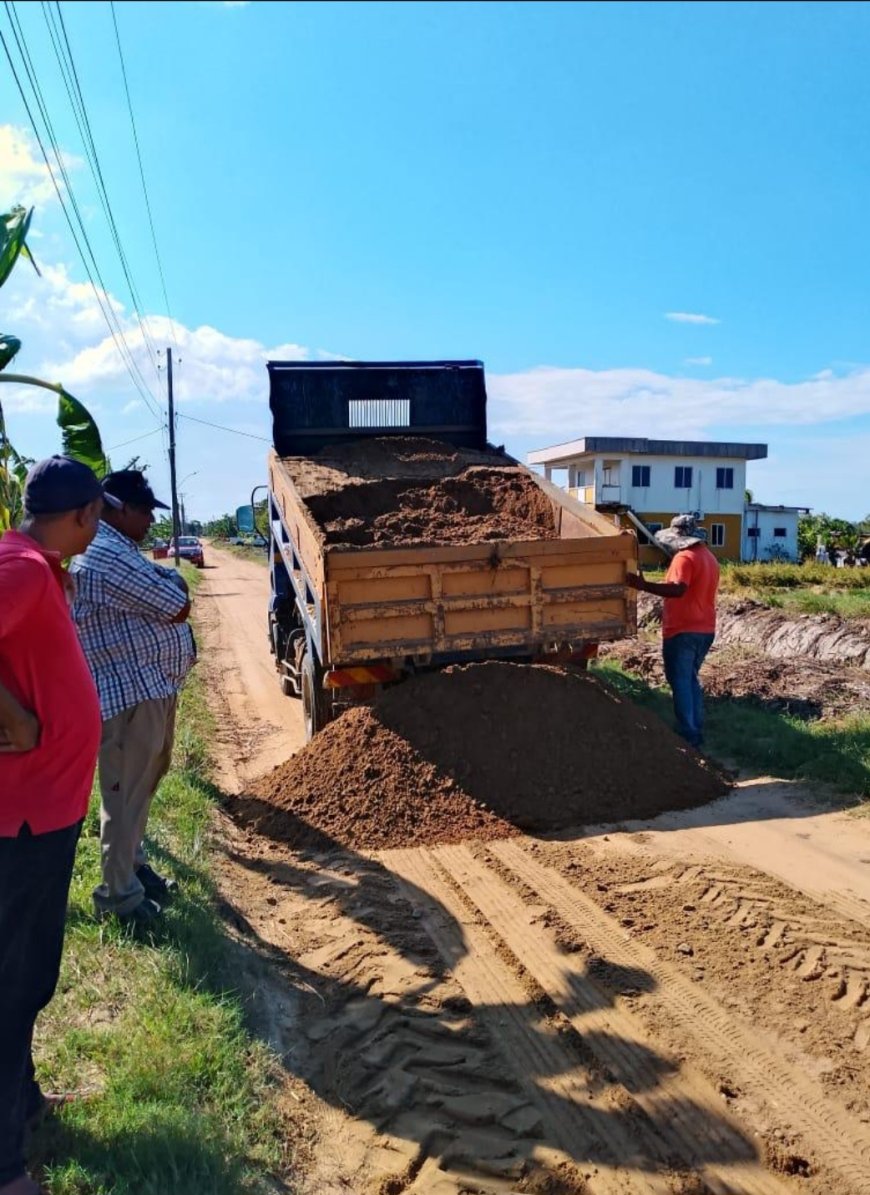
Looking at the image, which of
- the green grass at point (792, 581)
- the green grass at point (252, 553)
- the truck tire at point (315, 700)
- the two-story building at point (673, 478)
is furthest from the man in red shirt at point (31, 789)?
the two-story building at point (673, 478)

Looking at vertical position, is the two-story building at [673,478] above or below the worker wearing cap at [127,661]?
above

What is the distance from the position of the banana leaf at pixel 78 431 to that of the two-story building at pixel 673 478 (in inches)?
1580

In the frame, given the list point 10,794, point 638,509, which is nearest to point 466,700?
point 10,794

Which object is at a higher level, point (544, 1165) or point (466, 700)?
point (466, 700)

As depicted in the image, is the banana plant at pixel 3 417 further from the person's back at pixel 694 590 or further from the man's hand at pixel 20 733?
the person's back at pixel 694 590

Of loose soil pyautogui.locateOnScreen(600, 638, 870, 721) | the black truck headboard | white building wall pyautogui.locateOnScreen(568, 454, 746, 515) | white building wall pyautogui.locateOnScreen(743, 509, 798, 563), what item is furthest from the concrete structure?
the black truck headboard

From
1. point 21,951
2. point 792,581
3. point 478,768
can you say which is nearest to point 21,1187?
point 21,951

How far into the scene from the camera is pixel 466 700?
6605 millimetres

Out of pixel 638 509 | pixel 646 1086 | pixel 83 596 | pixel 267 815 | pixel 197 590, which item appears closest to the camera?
pixel 646 1086

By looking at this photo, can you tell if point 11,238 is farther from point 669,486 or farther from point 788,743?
point 669,486

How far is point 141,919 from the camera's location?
4043mm

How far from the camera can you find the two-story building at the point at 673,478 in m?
46.2

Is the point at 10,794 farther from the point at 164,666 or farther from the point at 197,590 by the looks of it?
the point at 197,590

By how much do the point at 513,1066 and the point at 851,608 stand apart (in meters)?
14.9
